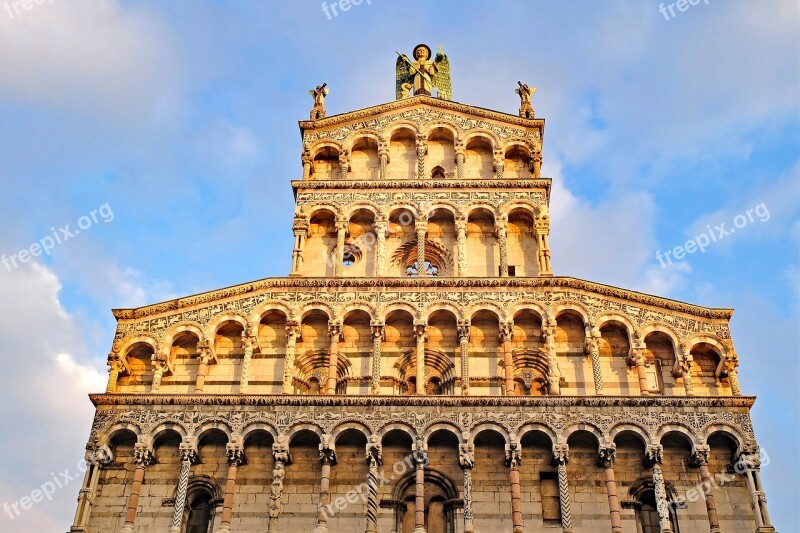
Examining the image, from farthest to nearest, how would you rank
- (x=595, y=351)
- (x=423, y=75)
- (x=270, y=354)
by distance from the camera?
(x=423, y=75)
(x=270, y=354)
(x=595, y=351)

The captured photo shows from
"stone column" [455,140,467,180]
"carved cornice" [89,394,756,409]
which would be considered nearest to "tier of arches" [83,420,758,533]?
"carved cornice" [89,394,756,409]

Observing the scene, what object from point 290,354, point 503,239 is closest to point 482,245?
point 503,239

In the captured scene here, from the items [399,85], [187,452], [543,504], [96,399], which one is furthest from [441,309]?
[399,85]

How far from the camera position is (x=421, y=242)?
26875 mm

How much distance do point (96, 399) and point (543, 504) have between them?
10.9m

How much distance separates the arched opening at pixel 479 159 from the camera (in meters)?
29.2

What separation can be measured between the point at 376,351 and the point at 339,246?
407 cm

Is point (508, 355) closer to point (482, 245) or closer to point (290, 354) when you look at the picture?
point (482, 245)

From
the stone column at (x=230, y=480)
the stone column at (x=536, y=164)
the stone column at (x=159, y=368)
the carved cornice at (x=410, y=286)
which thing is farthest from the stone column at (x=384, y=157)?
the stone column at (x=230, y=480)

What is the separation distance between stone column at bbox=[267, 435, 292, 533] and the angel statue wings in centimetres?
1392

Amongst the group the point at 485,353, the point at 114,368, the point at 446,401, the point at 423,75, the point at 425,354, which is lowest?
the point at 446,401

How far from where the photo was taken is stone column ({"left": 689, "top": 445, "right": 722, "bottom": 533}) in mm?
21281

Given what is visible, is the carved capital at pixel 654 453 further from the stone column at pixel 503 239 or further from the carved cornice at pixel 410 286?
the stone column at pixel 503 239

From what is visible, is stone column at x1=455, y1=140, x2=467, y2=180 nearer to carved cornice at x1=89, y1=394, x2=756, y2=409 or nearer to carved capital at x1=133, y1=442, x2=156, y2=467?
carved cornice at x1=89, y1=394, x2=756, y2=409
